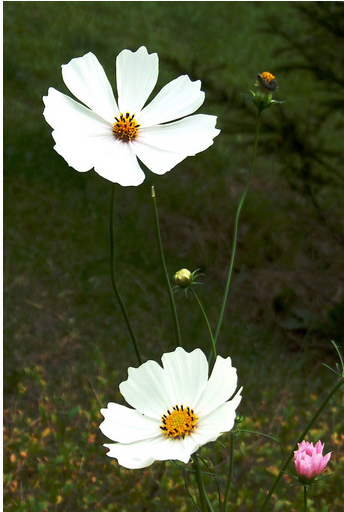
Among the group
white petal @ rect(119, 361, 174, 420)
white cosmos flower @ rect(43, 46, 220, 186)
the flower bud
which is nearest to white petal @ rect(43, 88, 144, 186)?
white cosmos flower @ rect(43, 46, 220, 186)

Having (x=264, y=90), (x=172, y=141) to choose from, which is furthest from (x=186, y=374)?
(x=264, y=90)

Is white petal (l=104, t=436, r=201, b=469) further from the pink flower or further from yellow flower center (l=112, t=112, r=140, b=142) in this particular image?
yellow flower center (l=112, t=112, r=140, b=142)

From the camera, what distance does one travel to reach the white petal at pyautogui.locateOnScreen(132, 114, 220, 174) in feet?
2.82

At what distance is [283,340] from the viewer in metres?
2.42

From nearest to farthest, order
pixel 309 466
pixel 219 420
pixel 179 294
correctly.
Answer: pixel 219 420 → pixel 309 466 → pixel 179 294

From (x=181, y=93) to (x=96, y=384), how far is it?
1.28 m

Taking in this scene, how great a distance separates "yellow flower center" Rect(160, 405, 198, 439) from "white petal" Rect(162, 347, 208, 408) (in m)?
0.02

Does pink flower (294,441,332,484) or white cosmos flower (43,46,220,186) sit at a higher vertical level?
white cosmos flower (43,46,220,186)

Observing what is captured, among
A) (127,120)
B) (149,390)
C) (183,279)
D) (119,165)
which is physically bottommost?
(149,390)

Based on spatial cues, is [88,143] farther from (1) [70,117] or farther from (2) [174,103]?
(2) [174,103]

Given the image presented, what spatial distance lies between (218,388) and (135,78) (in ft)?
1.61

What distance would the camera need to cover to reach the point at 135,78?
95cm

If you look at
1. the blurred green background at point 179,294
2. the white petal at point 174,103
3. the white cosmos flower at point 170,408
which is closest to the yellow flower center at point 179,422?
the white cosmos flower at point 170,408

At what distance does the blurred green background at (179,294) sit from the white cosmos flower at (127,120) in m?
0.98
